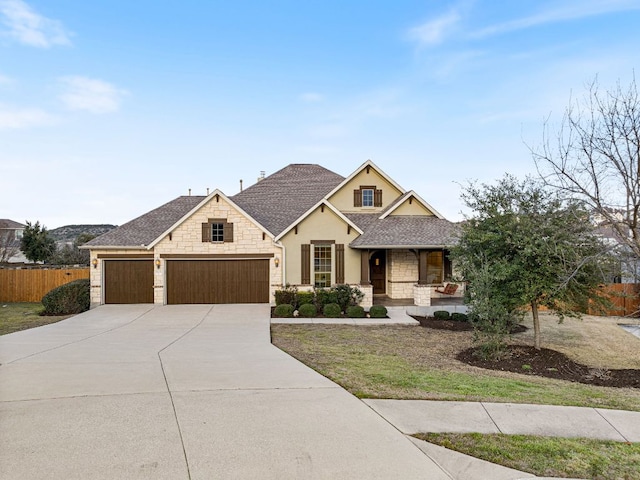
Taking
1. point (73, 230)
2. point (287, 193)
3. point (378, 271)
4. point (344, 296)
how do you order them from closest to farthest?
point (344, 296), point (378, 271), point (287, 193), point (73, 230)

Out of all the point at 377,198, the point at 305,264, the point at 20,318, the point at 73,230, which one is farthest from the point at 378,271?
the point at 73,230

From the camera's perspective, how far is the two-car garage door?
60.4ft

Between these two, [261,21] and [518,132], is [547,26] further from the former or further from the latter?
[261,21]

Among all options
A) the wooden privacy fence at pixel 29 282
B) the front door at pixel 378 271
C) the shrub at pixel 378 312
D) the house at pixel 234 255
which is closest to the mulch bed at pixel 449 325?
the shrub at pixel 378 312

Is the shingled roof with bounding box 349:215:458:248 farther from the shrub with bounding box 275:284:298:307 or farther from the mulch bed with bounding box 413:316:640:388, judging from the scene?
the mulch bed with bounding box 413:316:640:388

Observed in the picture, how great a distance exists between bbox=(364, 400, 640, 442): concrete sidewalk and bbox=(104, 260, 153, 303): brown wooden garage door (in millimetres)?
15263

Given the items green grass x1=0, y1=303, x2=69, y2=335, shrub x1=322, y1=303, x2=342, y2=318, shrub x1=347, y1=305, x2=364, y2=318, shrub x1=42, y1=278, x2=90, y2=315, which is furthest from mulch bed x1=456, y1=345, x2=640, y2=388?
shrub x1=42, y1=278, x2=90, y2=315

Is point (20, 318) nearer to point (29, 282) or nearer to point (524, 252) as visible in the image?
point (29, 282)

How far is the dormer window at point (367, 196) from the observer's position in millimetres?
20875

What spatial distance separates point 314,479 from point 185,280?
1571cm

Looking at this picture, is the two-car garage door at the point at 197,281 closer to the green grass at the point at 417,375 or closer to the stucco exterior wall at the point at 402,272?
the stucco exterior wall at the point at 402,272

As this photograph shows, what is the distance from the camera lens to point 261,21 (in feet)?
50.4

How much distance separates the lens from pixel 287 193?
79.2ft

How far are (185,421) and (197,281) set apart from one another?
13775 mm
